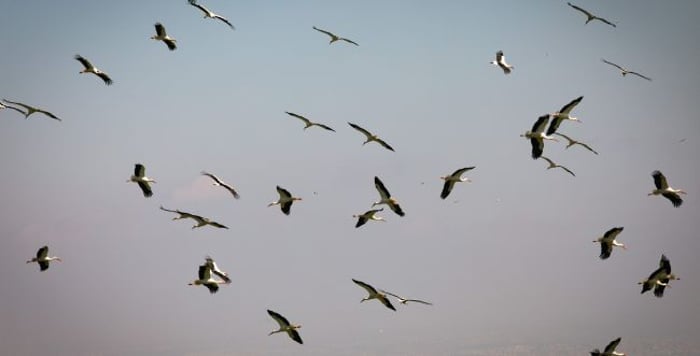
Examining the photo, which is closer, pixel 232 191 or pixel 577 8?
pixel 232 191

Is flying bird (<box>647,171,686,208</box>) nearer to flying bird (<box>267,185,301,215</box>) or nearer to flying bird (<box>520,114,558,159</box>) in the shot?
flying bird (<box>520,114,558,159</box>)

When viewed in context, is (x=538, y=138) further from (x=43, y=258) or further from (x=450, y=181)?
(x=43, y=258)

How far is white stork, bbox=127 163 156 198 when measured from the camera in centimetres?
6606

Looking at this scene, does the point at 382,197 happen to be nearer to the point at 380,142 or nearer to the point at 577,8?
the point at 380,142

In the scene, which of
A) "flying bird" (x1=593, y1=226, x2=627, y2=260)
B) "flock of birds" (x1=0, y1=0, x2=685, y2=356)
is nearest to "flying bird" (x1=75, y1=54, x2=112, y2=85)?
"flock of birds" (x1=0, y1=0, x2=685, y2=356)

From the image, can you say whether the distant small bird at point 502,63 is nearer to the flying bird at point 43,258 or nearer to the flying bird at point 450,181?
the flying bird at point 450,181

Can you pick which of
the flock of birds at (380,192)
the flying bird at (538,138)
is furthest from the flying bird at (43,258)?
the flying bird at (538,138)

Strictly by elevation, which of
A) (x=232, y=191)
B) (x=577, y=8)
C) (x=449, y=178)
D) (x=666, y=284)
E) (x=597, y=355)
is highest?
(x=577, y=8)

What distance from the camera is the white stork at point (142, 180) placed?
2601 inches

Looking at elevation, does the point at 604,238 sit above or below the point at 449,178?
below

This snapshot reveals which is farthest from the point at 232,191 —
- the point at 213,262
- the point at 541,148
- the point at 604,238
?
the point at 604,238

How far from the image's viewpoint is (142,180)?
6650 centimetres

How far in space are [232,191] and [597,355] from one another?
2774cm

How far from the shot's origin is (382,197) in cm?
6750
